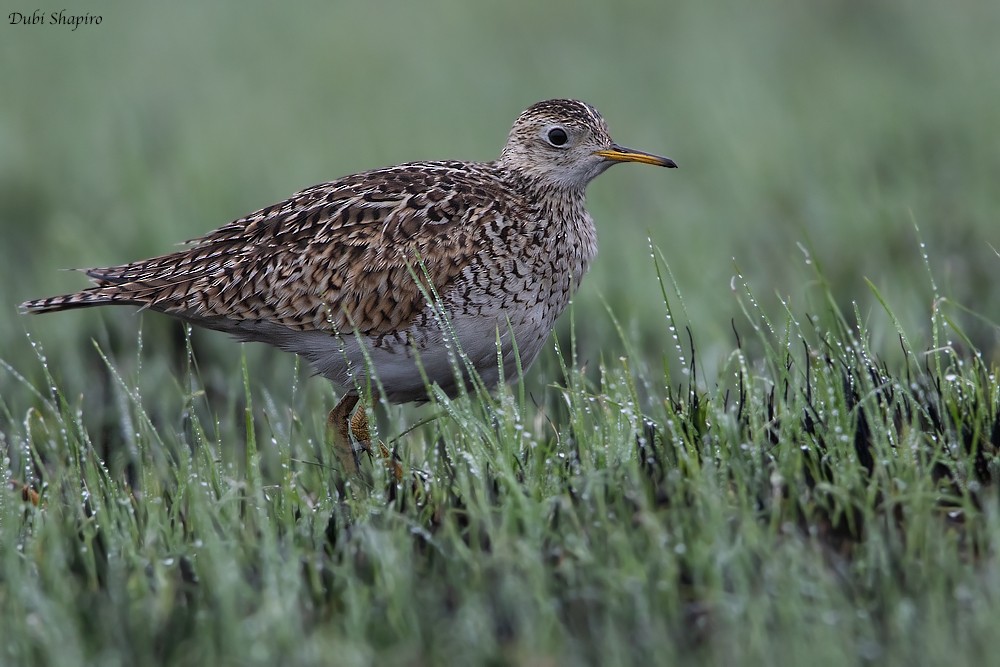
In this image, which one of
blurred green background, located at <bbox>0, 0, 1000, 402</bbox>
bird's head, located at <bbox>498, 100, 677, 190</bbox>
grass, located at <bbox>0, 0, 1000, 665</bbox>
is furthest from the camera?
blurred green background, located at <bbox>0, 0, 1000, 402</bbox>

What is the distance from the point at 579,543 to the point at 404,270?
1.93m

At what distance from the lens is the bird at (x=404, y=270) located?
529 cm

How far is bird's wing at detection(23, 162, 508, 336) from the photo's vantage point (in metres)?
5.33

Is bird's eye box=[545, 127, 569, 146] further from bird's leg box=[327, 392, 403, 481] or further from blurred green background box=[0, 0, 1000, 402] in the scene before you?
bird's leg box=[327, 392, 403, 481]

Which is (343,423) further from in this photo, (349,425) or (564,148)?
(564,148)

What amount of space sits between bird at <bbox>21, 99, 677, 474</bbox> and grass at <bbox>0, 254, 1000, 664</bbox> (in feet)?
2.20

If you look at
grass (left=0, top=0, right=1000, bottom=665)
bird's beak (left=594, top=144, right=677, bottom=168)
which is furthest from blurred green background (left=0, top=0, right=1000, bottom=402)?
bird's beak (left=594, top=144, right=677, bottom=168)

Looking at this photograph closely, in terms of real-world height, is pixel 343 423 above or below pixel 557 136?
below

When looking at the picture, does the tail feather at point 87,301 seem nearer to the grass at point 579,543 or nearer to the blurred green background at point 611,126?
the blurred green background at point 611,126

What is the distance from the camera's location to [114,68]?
47.2 feet

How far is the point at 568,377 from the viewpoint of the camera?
4.74 meters

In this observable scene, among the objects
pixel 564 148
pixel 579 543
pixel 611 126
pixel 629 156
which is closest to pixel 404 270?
pixel 564 148

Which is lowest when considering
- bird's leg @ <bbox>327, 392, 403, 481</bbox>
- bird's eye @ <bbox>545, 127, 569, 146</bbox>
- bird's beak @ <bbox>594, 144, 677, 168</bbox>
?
bird's leg @ <bbox>327, 392, 403, 481</bbox>

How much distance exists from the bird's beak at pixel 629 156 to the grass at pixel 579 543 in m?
1.41
